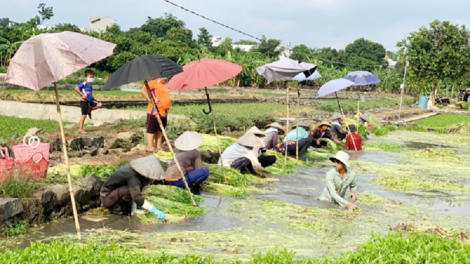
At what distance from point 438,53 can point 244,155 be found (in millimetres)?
36726

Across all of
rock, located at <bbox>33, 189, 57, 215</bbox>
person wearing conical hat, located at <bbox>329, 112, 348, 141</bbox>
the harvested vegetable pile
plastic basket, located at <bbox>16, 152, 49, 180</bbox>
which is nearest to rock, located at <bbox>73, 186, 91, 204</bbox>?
rock, located at <bbox>33, 189, 57, 215</bbox>

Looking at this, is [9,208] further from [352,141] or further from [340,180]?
[352,141]

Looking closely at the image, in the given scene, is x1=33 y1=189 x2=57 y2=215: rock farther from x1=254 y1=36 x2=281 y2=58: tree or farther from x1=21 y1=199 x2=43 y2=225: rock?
x1=254 y1=36 x2=281 y2=58: tree

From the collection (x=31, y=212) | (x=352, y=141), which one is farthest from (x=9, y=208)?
(x=352, y=141)

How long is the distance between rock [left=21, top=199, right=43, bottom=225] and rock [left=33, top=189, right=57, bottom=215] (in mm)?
66

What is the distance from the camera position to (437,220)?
27.1ft

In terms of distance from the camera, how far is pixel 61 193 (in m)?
7.20

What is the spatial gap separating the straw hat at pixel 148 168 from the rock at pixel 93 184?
63 centimetres

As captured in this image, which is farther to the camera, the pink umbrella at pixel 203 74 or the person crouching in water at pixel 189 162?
the pink umbrella at pixel 203 74

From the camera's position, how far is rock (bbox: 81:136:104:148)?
37.1 feet

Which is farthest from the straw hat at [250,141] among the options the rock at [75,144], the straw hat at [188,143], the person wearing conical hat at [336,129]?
the person wearing conical hat at [336,129]

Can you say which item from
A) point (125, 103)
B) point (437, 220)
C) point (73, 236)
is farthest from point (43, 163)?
point (125, 103)

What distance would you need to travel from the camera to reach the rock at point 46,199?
6890mm

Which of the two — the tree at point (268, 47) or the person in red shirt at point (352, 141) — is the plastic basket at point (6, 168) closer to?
the person in red shirt at point (352, 141)
